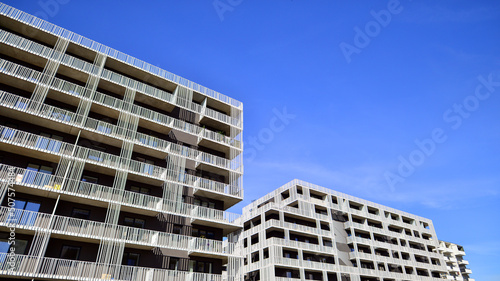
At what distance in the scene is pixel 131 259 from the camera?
24.6 meters

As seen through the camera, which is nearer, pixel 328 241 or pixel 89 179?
pixel 89 179

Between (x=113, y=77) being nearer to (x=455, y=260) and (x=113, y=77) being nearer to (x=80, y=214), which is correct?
(x=80, y=214)

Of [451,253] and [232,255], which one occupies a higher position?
[451,253]

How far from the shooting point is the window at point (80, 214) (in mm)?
24078

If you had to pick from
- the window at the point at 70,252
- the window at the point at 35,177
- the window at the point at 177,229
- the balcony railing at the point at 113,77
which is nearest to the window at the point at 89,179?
the window at the point at 35,177

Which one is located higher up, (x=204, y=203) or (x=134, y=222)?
(x=204, y=203)

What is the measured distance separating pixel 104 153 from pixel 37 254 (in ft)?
29.1

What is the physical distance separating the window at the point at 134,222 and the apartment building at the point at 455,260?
79.6 m

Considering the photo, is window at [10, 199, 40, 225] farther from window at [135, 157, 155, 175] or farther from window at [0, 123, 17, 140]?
window at [135, 157, 155, 175]

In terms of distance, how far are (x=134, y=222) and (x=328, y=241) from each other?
35.2m

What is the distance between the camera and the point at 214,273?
91.1 feet

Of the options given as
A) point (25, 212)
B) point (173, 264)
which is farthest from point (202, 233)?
point (25, 212)

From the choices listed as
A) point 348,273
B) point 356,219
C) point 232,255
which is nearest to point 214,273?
point 232,255

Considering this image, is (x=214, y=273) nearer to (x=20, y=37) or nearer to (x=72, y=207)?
(x=72, y=207)
